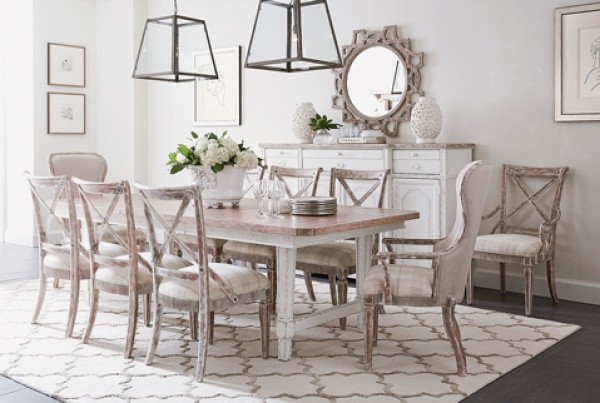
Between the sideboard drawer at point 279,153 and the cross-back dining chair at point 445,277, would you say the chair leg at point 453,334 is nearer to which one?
the cross-back dining chair at point 445,277

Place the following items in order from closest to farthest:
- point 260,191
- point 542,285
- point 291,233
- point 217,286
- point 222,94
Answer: point 291,233 → point 217,286 → point 260,191 → point 542,285 → point 222,94

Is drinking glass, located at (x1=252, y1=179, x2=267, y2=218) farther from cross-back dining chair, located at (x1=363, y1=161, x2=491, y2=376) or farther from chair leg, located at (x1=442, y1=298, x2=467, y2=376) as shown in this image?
chair leg, located at (x1=442, y1=298, x2=467, y2=376)

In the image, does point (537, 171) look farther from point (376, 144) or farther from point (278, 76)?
point (278, 76)

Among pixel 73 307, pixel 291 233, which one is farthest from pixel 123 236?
pixel 291 233

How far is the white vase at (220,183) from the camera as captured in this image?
4.29 m

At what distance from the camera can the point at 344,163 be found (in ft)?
19.4

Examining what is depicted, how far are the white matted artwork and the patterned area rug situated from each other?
304 centimetres

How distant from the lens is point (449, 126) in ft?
19.0

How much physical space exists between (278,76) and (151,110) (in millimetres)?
1988

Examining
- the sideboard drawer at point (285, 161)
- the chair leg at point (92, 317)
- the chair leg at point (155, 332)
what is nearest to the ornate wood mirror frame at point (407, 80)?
the sideboard drawer at point (285, 161)

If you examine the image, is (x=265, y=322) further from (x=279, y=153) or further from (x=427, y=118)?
(x=279, y=153)

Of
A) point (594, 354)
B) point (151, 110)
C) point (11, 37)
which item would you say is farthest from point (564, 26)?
point (11, 37)

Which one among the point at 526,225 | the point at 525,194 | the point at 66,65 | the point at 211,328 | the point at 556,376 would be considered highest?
the point at 66,65

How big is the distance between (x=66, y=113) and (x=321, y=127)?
339cm
